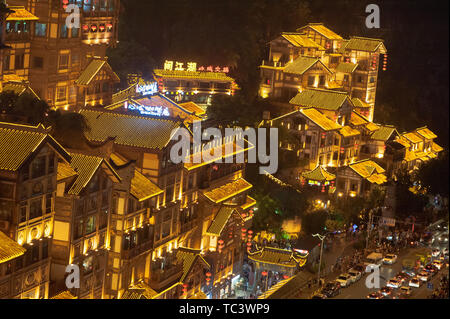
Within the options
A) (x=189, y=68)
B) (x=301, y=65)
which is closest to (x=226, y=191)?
(x=189, y=68)

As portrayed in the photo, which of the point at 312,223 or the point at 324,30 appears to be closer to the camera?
the point at 312,223

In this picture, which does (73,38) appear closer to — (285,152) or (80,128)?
(80,128)

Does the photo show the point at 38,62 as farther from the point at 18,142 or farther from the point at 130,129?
the point at 18,142

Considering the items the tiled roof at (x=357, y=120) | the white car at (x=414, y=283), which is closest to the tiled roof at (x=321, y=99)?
the tiled roof at (x=357, y=120)

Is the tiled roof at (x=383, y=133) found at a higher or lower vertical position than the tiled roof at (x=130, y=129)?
lower

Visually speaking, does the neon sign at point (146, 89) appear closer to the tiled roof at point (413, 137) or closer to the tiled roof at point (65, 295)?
the tiled roof at point (65, 295)

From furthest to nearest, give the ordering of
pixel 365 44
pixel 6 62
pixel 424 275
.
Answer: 1. pixel 365 44
2. pixel 424 275
3. pixel 6 62

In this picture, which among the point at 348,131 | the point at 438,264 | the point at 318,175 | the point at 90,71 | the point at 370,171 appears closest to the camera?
the point at 90,71
